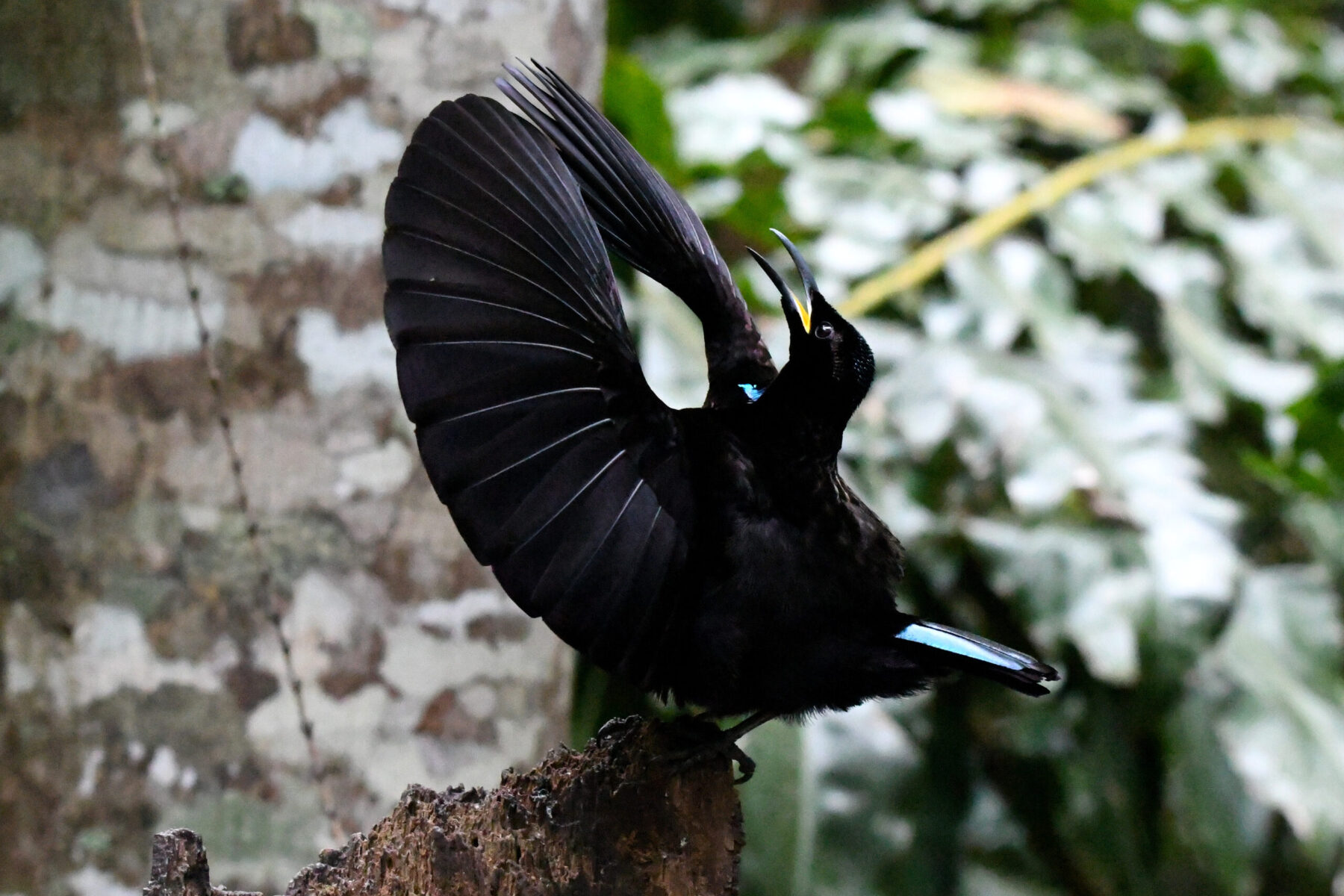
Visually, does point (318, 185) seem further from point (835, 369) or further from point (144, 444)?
point (835, 369)

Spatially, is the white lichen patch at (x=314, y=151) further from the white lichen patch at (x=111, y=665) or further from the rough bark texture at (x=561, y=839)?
the rough bark texture at (x=561, y=839)

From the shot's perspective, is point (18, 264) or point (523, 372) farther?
point (18, 264)

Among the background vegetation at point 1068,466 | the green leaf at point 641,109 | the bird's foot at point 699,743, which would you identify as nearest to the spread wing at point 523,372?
the bird's foot at point 699,743

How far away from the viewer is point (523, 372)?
1.03 metres

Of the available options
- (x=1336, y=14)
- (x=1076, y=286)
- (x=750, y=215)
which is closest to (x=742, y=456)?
(x=750, y=215)

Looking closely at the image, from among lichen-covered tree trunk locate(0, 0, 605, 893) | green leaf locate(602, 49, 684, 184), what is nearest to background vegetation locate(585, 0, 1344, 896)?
green leaf locate(602, 49, 684, 184)

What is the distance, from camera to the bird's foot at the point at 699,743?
3.70 ft

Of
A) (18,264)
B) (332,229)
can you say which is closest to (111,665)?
(18,264)

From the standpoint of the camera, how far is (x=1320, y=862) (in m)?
2.22

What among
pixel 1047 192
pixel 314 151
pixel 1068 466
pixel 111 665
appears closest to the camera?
pixel 111 665

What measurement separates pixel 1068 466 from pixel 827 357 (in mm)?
1377

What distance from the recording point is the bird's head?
1.18 meters

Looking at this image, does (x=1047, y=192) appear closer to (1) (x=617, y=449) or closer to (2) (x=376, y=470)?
(2) (x=376, y=470)

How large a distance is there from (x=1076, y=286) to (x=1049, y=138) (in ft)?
1.27
